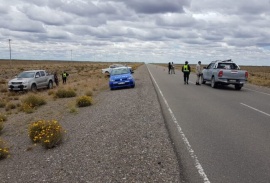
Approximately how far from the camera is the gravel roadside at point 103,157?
214 inches

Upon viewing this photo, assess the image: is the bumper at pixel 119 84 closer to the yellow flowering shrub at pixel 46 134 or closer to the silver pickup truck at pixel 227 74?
the silver pickup truck at pixel 227 74

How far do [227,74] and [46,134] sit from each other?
14934mm

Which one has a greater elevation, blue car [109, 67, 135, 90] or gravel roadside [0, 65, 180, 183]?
blue car [109, 67, 135, 90]

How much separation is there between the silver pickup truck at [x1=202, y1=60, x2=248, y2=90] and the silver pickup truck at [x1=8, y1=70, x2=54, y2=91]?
13.1 metres

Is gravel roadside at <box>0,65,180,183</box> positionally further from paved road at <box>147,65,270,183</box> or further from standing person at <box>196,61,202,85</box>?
standing person at <box>196,61,202,85</box>

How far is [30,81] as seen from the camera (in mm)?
23234

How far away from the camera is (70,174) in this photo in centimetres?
557

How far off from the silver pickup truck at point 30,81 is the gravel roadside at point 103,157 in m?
14.2

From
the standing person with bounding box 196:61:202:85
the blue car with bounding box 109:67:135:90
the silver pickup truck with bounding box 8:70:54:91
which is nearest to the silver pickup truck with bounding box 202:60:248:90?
the standing person with bounding box 196:61:202:85

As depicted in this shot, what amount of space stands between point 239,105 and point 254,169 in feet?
26.6

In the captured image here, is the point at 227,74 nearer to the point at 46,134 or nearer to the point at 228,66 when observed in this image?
the point at 228,66

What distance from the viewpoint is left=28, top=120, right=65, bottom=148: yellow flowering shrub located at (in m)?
7.59

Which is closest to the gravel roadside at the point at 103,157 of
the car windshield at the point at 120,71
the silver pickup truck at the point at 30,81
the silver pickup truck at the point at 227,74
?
the silver pickup truck at the point at 227,74

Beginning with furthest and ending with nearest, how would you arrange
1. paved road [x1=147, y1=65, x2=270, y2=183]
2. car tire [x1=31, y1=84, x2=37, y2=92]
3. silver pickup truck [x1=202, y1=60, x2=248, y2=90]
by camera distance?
car tire [x1=31, y1=84, x2=37, y2=92] → silver pickup truck [x1=202, y1=60, x2=248, y2=90] → paved road [x1=147, y1=65, x2=270, y2=183]
